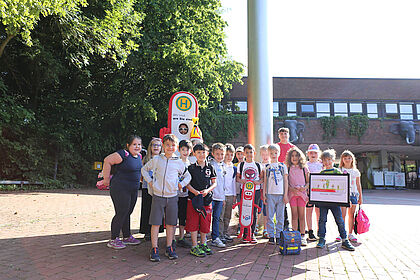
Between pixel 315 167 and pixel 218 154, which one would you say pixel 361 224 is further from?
pixel 218 154

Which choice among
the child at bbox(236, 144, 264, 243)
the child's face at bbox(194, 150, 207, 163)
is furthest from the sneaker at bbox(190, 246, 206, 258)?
the child's face at bbox(194, 150, 207, 163)

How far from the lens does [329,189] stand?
492cm

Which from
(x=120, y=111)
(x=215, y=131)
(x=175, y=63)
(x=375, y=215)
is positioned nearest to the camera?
(x=375, y=215)

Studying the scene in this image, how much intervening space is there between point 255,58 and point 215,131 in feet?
46.8

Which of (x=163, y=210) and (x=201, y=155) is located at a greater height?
(x=201, y=155)

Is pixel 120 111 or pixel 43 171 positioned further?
pixel 120 111

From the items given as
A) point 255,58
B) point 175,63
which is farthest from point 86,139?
point 255,58

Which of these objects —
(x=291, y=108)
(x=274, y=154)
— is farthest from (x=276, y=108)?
(x=274, y=154)

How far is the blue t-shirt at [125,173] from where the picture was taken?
4.57m

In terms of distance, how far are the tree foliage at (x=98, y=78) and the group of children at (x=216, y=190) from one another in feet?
30.1

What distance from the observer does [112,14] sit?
12.5m

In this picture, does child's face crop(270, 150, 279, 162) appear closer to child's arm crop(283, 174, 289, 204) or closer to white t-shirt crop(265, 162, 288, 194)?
white t-shirt crop(265, 162, 288, 194)

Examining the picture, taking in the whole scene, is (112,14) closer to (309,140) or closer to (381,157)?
(309,140)

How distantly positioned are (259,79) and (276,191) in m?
2.94
